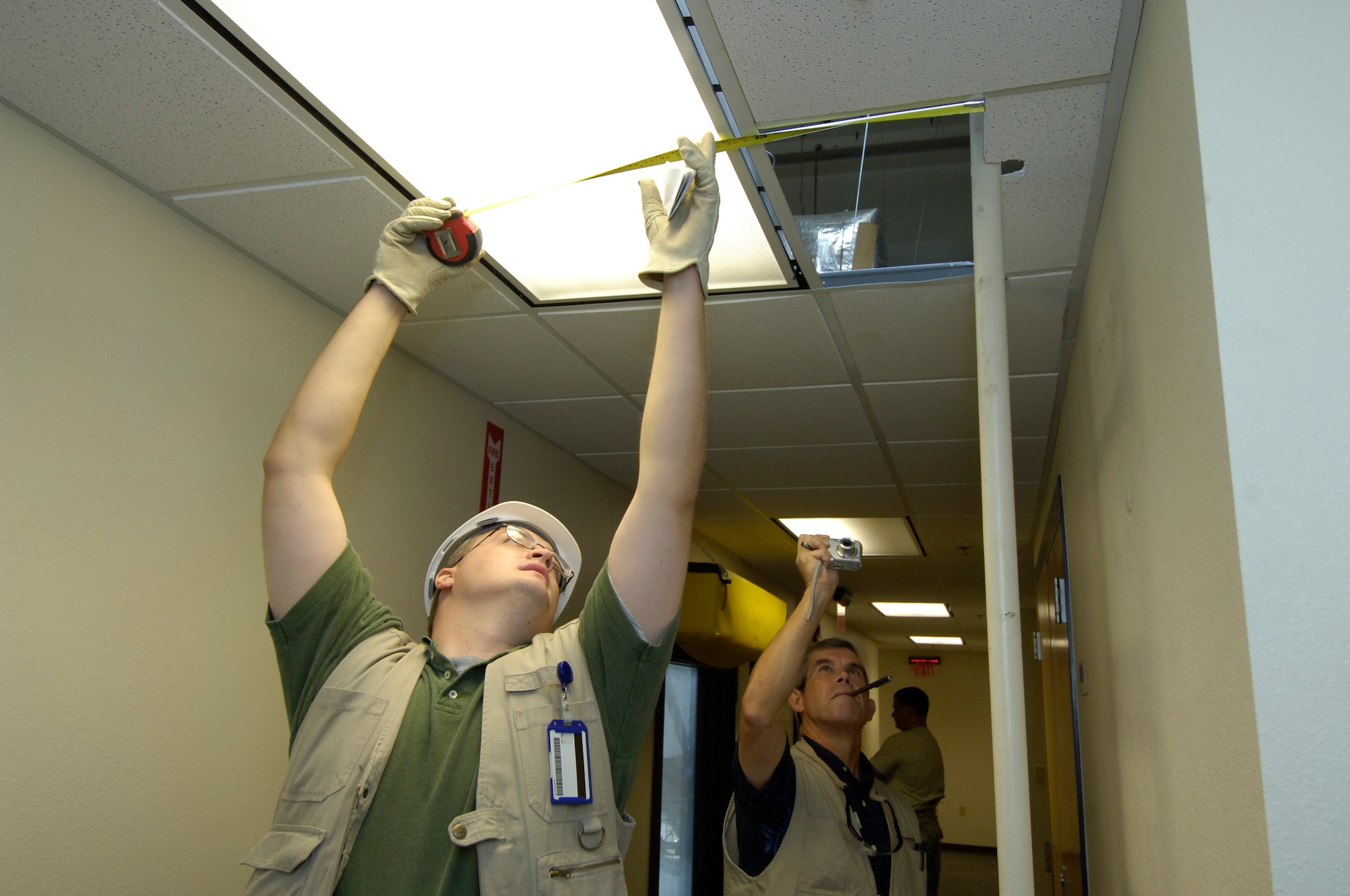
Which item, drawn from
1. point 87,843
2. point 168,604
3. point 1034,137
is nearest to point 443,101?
point 1034,137

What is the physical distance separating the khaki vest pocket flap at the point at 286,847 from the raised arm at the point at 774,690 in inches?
39.5

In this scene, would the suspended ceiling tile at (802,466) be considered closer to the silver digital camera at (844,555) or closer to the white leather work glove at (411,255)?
the silver digital camera at (844,555)

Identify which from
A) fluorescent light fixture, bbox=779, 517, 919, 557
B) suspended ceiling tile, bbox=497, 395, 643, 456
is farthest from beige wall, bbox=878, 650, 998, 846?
suspended ceiling tile, bbox=497, 395, 643, 456

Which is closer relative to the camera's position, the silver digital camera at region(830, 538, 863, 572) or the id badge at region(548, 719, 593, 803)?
the id badge at region(548, 719, 593, 803)

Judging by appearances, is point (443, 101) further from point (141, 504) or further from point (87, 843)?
point (87, 843)

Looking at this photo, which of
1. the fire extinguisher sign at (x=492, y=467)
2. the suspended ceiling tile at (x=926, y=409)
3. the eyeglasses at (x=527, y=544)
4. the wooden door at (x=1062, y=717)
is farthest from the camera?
the fire extinguisher sign at (x=492, y=467)

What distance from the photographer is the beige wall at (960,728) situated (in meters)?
11.6

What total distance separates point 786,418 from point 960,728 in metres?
10.1

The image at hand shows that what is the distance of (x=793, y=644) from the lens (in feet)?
6.81

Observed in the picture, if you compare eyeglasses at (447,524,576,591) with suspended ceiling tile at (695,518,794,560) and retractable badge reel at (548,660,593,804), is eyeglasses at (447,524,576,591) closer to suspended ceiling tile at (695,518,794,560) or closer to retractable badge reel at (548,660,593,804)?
retractable badge reel at (548,660,593,804)

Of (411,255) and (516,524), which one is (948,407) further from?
(411,255)

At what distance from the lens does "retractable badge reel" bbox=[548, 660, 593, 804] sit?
4.16 ft

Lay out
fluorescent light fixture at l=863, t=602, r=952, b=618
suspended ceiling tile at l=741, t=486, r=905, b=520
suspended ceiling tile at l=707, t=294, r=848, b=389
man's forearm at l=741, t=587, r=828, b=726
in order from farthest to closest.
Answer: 1. fluorescent light fixture at l=863, t=602, r=952, b=618
2. suspended ceiling tile at l=741, t=486, r=905, b=520
3. suspended ceiling tile at l=707, t=294, r=848, b=389
4. man's forearm at l=741, t=587, r=828, b=726

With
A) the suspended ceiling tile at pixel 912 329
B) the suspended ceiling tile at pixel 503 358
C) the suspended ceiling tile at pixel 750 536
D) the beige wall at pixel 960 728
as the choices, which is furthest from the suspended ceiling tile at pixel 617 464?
the beige wall at pixel 960 728
